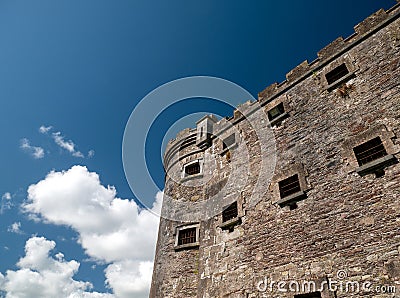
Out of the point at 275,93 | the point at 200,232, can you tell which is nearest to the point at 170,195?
the point at 200,232

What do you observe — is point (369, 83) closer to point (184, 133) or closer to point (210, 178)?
point (210, 178)

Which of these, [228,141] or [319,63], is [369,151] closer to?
[319,63]

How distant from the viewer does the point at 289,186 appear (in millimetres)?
8742

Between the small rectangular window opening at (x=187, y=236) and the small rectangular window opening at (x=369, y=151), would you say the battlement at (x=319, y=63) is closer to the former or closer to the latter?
the small rectangular window opening at (x=369, y=151)

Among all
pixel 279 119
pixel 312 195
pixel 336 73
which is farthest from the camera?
pixel 279 119

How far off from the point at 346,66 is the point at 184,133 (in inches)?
339

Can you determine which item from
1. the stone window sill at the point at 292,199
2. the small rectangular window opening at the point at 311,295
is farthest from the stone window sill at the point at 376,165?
the small rectangular window opening at the point at 311,295

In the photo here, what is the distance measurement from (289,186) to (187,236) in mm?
5049

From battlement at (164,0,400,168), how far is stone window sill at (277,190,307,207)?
192 inches

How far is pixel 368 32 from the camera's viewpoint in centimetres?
918

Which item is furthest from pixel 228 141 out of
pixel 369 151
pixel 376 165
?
pixel 376 165

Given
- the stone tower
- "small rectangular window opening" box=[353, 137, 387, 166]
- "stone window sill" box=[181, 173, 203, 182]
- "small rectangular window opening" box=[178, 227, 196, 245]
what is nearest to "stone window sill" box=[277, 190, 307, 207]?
the stone tower

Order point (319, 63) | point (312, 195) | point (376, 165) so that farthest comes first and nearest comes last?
point (319, 63)
point (312, 195)
point (376, 165)

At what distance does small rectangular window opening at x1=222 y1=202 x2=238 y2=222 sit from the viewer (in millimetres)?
9953
